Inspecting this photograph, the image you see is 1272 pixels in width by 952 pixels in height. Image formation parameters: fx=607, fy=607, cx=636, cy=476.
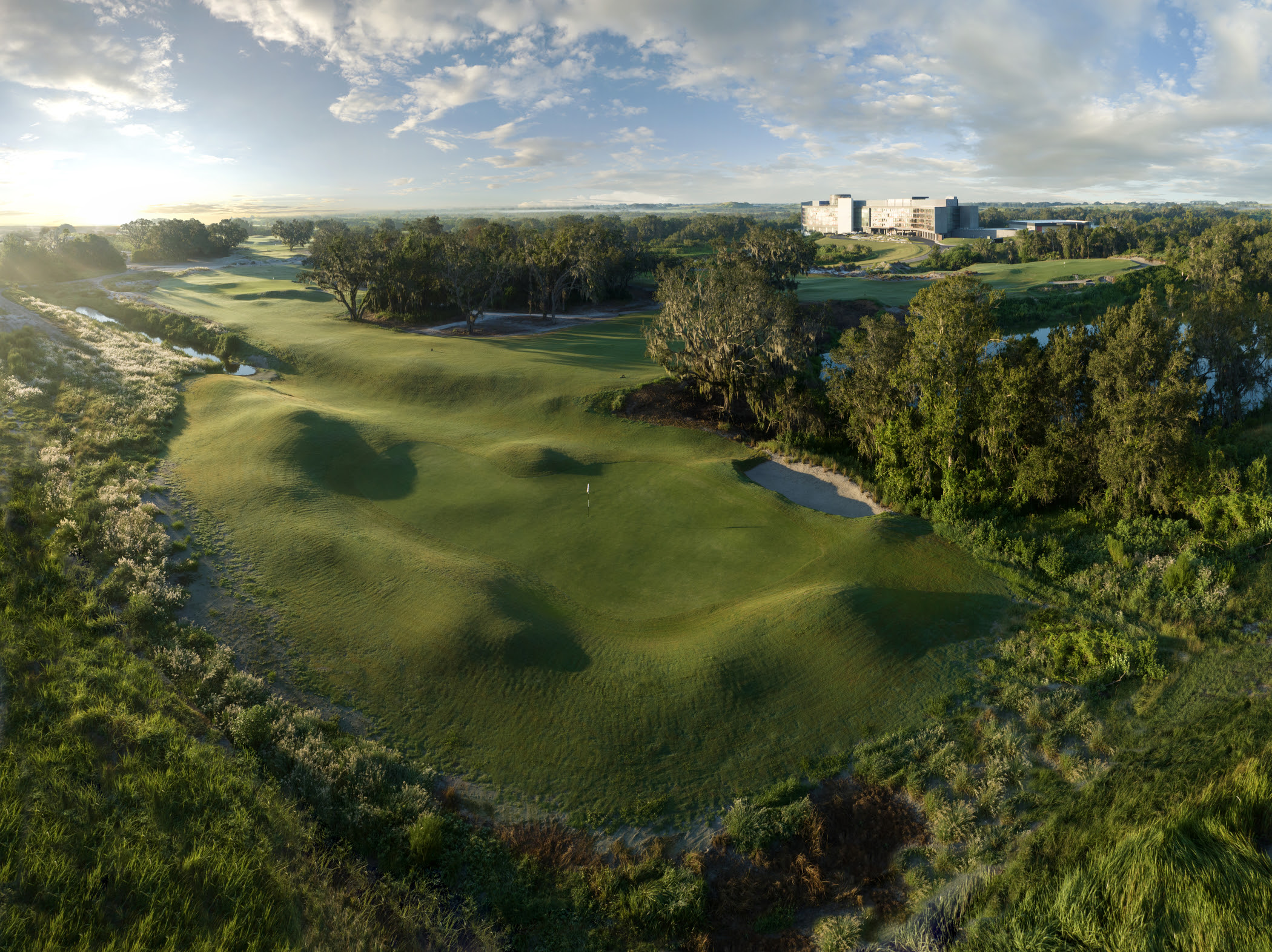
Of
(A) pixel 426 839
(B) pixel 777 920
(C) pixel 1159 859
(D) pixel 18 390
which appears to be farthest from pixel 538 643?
(D) pixel 18 390

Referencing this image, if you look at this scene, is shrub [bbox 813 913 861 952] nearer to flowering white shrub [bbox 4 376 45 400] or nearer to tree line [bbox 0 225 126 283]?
flowering white shrub [bbox 4 376 45 400]

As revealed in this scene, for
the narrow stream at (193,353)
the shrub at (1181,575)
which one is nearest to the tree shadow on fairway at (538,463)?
the shrub at (1181,575)

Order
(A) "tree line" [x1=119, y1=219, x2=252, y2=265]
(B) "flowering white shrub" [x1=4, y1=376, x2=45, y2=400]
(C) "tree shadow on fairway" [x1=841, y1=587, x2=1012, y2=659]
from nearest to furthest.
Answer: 1. (C) "tree shadow on fairway" [x1=841, y1=587, x2=1012, y2=659]
2. (B) "flowering white shrub" [x1=4, y1=376, x2=45, y2=400]
3. (A) "tree line" [x1=119, y1=219, x2=252, y2=265]

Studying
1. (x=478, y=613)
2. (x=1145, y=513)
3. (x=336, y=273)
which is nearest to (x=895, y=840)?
Answer: (x=478, y=613)

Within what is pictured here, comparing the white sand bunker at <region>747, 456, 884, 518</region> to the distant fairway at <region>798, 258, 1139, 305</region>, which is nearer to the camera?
the white sand bunker at <region>747, 456, 884, 518</region>

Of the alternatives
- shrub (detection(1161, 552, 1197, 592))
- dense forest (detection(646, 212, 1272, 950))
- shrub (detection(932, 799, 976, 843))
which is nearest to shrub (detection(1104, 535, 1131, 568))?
dense forest (detection(646, 212, 1272, 950))

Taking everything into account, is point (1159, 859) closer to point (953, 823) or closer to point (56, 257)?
point (953, 823)
